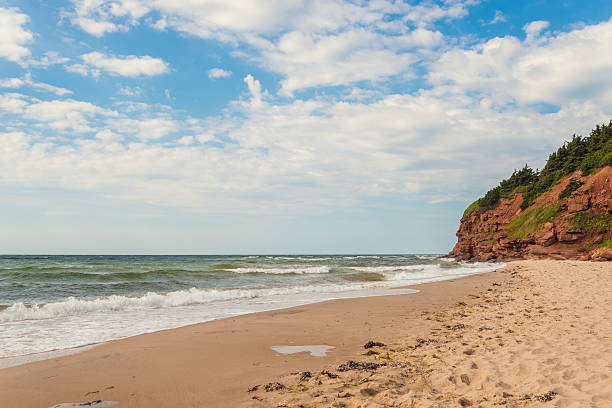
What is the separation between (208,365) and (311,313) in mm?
5182

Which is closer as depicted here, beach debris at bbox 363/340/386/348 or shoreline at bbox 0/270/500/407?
shoreline at bbox 0/270/500/407

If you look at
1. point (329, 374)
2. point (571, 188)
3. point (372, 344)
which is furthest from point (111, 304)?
point (571, 188)

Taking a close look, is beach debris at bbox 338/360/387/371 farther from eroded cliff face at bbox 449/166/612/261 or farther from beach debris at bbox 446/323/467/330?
eroded cliff face at bbox 449/166/612/261

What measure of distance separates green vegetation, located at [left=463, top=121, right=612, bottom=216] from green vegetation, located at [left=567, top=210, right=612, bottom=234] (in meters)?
5.44

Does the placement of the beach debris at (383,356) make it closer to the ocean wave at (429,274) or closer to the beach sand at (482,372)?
the beach sand at (482,372)

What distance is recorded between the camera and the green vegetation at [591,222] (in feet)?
105

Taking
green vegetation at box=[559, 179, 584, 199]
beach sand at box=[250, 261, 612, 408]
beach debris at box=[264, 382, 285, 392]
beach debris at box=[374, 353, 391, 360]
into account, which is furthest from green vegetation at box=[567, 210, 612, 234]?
beach debris at box=[264, 382, 285, 392]

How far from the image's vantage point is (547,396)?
3.57 meters

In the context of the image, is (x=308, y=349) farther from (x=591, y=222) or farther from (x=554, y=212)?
(x=554, y=212)

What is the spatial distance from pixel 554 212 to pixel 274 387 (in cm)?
4243

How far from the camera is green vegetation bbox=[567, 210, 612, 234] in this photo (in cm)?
3192

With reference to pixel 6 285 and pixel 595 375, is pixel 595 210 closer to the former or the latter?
pixel 595 375

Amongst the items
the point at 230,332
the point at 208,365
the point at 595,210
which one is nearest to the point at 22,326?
the point at 230,332

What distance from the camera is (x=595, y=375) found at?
4.01m
